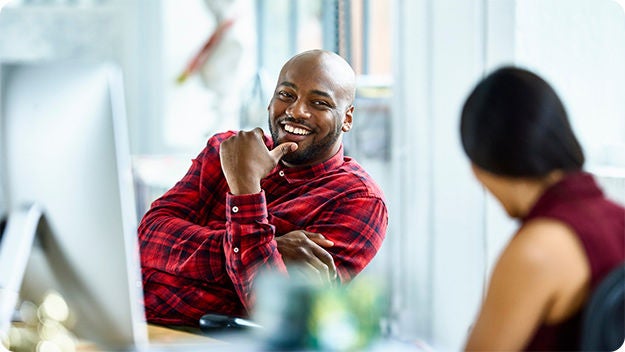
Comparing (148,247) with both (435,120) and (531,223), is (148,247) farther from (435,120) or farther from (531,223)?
(435,120)

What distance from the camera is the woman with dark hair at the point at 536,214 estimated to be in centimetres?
100

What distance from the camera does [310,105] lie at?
5.71 ft

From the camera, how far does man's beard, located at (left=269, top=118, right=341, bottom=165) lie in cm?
176

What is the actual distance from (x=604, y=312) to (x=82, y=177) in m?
0.64

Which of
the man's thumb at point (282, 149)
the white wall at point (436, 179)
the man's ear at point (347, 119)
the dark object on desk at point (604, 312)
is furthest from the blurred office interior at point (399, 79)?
the dark object on desk at point (604, 312)

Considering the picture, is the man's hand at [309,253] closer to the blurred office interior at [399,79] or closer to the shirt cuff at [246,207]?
the shirt cuff at [246,207]

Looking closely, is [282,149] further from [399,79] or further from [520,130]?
[399,79]

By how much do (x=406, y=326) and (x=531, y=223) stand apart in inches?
93.7

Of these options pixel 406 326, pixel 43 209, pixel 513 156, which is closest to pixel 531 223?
pixel 513 156

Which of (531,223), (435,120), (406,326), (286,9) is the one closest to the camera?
(531,223)

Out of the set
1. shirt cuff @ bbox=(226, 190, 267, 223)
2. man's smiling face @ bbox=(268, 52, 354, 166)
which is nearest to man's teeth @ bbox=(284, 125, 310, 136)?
man's smiling face @ bbox=(268, 52, 354, 166)

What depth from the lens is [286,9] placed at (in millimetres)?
5062

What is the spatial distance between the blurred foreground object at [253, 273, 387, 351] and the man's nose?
70 cm

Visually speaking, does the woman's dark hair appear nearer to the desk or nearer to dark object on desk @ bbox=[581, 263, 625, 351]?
dark object on desk @ bbox=[581, 263, 625, 351]
